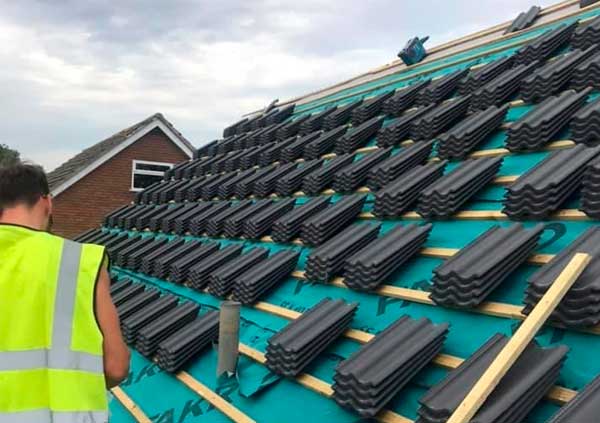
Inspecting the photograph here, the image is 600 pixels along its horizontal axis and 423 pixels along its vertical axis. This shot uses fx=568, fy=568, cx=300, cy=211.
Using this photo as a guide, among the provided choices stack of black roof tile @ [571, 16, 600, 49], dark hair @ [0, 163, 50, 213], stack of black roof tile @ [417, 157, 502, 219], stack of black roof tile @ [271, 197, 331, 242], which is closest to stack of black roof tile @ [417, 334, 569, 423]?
stack of black roof tile @ [417, 157, 502, 219]

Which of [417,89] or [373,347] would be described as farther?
[417,89]

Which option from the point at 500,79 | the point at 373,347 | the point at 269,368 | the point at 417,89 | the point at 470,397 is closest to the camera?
the point at 470,397

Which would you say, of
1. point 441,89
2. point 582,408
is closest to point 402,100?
point 441,89

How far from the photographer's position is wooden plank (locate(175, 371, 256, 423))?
3.55m

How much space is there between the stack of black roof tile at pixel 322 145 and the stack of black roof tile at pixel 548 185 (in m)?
3.47

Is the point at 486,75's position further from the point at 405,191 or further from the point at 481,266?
the point at 481,266

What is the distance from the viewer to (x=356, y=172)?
546cm

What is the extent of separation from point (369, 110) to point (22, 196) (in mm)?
5245

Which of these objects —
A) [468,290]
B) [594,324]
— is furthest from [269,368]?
[594,324]

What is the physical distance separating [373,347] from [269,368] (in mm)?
937

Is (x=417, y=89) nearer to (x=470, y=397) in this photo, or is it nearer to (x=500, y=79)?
(x=500, y=79)

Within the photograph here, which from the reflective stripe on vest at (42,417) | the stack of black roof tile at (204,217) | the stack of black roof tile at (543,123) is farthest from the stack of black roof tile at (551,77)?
the reflective stripe on vest at (42,417)

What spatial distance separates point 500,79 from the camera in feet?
17.7

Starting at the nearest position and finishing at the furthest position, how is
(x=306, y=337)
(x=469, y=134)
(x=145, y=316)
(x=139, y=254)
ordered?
(x=306, y=337) → (x=469, y=134) → (x=145, y=316) → (x=139, y=254)
